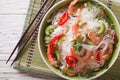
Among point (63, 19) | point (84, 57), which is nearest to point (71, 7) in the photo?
point (63, 19)

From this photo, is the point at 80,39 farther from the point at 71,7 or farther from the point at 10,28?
the point at 10,28

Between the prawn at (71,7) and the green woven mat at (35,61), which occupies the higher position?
the prawn at (71,7)

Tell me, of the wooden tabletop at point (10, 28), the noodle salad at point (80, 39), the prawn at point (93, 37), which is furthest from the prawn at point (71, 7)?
the wooden tabletop at point (10, 28)

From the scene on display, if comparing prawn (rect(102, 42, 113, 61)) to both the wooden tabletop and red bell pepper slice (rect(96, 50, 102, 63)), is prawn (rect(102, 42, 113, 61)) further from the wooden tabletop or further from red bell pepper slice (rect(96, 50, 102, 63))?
the wooden tabletop

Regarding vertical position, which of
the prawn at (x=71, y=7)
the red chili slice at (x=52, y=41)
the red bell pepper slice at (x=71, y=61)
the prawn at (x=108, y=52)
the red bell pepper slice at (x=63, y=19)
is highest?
the prawn at (x=71, y=7)

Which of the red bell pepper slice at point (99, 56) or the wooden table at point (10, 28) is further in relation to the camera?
the wooden table at point (10, 28)

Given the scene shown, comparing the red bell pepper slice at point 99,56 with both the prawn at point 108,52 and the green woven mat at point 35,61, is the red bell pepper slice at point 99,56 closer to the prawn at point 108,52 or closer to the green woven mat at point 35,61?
the prawn at point 108,52

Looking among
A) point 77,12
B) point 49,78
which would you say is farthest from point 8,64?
point 77,12

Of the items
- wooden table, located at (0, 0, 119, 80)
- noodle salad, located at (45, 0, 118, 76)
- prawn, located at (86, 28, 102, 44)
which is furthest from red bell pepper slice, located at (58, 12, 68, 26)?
wooden table, located at (0, 0, 119, 80)
